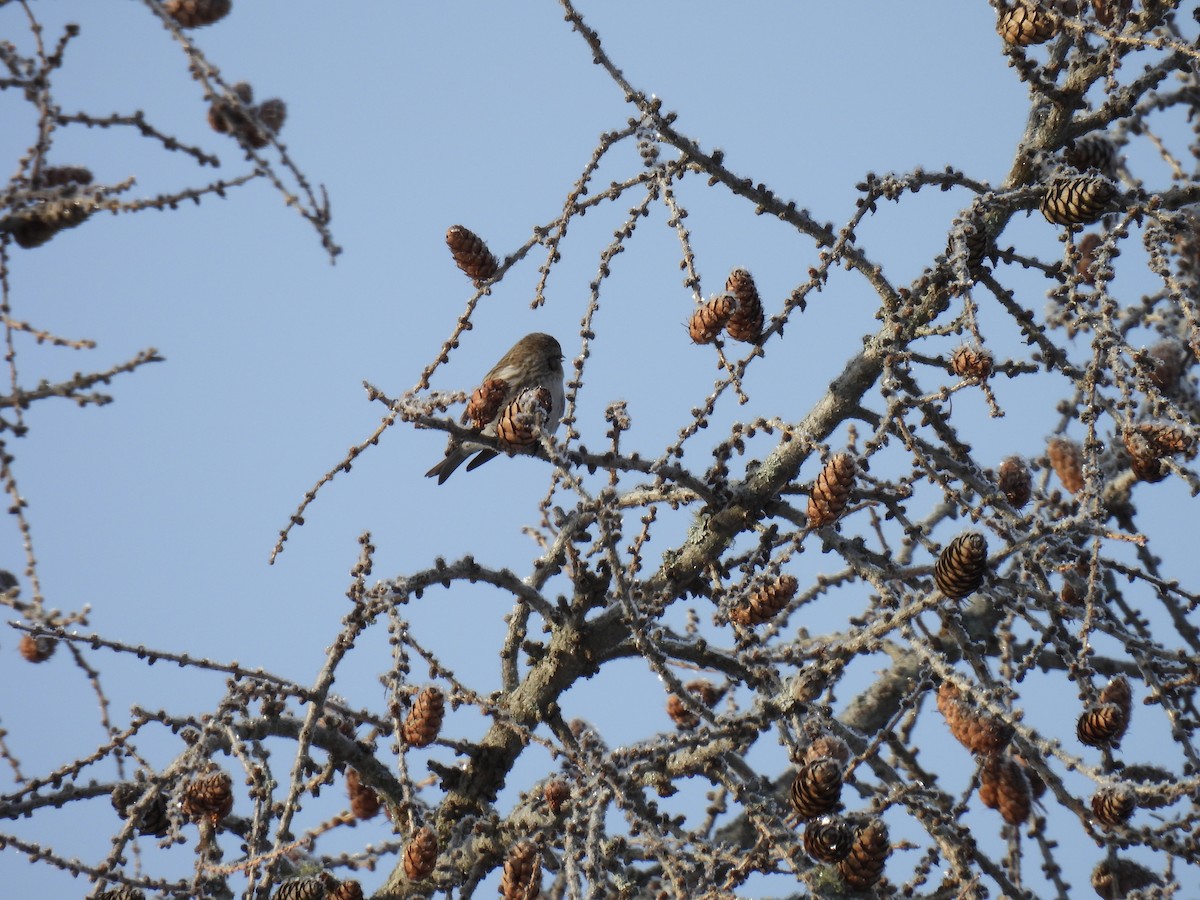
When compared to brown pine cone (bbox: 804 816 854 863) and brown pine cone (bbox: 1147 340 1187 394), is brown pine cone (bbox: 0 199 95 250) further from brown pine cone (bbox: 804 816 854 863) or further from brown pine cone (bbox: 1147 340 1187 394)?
brown pine cone (bbox: 1147 340 1187 394)

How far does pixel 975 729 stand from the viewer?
150 inches

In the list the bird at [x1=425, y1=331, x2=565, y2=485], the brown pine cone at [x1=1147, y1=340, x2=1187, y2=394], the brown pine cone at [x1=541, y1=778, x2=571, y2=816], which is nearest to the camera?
the brown pine cone at [x1=541, y1=778, x2=571, y2=816]

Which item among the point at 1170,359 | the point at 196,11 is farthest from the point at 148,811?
the point at 1170,359

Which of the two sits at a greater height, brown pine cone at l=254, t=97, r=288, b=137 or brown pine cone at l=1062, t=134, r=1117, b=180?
brown pine cone at l=254, t=97, r=288, b=137

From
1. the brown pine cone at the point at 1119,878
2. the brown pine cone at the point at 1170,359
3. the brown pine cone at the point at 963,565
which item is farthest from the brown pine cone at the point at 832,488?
the brown pine cone at the point at 1170,359

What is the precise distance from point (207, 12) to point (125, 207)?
0.88m

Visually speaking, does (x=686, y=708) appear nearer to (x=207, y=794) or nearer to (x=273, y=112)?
(x=207, y=794)

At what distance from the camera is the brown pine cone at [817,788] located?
3.00 metres

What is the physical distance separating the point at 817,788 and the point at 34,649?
2.90 meters

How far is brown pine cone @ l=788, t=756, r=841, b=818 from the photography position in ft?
9.84

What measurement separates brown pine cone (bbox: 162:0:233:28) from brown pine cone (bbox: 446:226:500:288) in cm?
90

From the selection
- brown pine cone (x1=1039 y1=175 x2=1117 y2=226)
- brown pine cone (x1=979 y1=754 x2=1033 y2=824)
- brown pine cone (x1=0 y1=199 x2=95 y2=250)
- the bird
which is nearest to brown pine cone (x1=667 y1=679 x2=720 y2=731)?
brown pine cone (x1=979 y1=754 x2=1033 y2=824)

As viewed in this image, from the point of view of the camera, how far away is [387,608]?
3.27 metres

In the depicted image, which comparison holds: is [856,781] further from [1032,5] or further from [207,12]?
[207,12]
